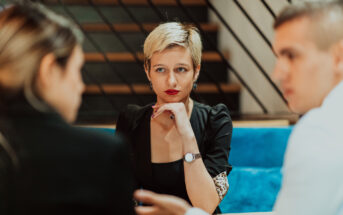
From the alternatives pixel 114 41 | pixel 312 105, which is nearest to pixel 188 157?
pixel 312 105

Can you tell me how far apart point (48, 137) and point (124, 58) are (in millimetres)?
2855

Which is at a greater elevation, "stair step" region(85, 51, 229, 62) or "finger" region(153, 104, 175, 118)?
A: "finger" region(153, 104, 175, 118)

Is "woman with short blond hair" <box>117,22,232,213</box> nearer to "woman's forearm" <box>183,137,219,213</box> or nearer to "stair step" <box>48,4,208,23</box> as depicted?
"woman's forearm" <box>183,137,219,213</box>

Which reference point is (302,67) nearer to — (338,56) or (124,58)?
(338,56)

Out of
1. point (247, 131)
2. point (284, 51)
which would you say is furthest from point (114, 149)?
point (247, 131)

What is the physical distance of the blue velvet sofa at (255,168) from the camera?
7.04 ft

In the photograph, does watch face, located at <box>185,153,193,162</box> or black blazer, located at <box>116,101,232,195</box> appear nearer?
watch face, located at <box>185,153,193,162</box>

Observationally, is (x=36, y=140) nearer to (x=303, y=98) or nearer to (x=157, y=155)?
(x=303, y=98)

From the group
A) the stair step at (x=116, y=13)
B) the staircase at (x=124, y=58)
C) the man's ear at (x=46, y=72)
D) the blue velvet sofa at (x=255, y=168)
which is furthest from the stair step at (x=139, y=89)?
the man's ear at (x=46, y=72)

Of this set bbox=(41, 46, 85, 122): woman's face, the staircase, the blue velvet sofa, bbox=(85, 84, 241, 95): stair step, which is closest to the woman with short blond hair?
the blue velvet sofa

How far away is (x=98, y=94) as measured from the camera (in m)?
3.58

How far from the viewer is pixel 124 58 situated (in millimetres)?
3584

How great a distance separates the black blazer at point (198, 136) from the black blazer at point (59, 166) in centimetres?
81

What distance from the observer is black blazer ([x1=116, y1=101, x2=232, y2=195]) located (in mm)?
1601
